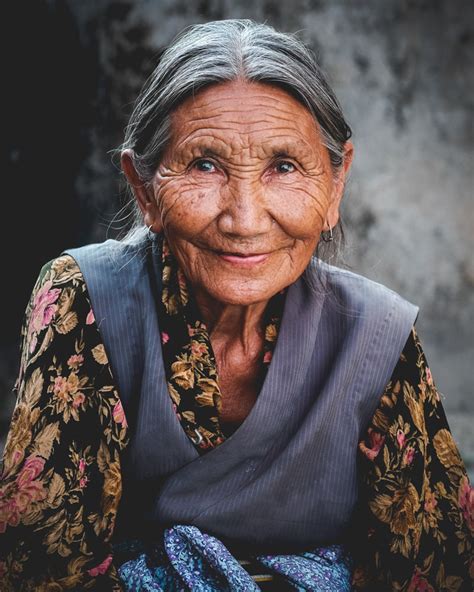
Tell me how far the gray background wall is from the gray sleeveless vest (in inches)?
91.9

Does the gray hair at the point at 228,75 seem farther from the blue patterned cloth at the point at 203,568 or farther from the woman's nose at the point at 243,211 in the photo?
the blue patterned cloth at the point at 203,568

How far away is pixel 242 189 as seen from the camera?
2.32 m

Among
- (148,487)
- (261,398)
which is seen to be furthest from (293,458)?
(148,487)

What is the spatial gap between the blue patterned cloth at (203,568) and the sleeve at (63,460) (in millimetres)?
100

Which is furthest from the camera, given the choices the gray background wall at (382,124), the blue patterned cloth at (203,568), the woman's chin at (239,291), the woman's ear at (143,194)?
the gray background wall at (382,124)

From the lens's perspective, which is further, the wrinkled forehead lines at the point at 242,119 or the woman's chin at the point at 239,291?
the woman's chin at the point at 239,291

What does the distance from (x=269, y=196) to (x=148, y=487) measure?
2.96 ft

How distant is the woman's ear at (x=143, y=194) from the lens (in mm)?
2553

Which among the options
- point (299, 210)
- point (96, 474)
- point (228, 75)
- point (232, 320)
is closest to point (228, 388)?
point (232, 320)

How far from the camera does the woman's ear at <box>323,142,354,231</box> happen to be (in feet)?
8.45

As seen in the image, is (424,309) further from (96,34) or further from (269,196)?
A: (269,196)

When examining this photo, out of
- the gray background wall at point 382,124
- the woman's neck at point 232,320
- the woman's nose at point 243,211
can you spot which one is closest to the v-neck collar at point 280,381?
the woman's neck at point 232,320

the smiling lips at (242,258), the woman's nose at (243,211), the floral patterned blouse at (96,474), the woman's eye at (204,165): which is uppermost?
the woman's eye at (204,165)

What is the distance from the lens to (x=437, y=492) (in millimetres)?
2559
